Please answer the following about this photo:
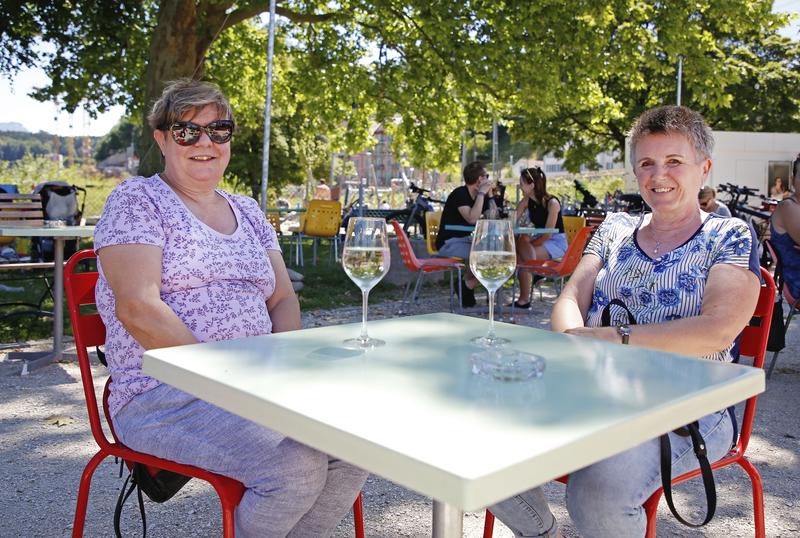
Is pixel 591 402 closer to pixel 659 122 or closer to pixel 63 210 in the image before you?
pixel 659 122

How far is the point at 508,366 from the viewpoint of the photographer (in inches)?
56.1

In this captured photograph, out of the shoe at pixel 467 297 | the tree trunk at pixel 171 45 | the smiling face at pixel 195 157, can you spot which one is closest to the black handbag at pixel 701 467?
the smiling face at pixel 195 157

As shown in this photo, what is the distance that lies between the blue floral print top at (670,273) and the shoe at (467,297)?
605 cm

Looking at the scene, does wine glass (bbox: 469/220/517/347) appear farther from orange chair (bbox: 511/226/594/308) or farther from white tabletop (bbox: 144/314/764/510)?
orange chair (bbox: 511/226/594/308)

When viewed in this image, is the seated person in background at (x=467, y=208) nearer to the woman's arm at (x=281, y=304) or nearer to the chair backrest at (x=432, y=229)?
the chair backrest at (x=432, y=229)

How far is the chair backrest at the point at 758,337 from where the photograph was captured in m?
2.21

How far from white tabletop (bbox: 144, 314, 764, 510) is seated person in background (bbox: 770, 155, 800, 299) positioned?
147 inches

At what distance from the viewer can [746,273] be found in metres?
2.23

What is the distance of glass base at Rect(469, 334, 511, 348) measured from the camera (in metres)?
1.80

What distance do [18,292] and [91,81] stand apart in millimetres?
5579

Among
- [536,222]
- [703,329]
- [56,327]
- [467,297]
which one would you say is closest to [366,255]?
[703,329]

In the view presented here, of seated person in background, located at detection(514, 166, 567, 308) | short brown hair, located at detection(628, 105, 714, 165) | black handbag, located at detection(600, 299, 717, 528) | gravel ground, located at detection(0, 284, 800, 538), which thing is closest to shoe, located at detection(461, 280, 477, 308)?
seated person in background, located at detection(514, 166, 567, 308)

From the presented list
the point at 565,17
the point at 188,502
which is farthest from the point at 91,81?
the point at 188,502

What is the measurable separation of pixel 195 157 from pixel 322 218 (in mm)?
10577
